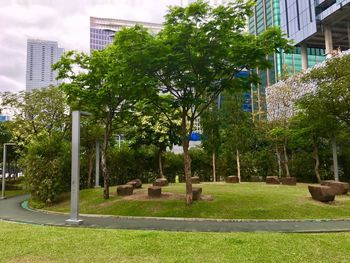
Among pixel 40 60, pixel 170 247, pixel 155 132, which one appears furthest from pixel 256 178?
pixel 40 60

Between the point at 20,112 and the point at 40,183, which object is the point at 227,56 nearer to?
the point at 40,183

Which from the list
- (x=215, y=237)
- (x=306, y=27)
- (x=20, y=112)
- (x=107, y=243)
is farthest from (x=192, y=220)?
(x=306, y=27)

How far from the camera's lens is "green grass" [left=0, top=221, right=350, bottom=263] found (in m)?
5.72

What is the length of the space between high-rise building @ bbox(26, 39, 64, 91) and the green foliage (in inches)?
1158

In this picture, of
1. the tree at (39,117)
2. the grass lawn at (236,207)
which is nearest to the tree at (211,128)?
the grass lawn at (236,207)

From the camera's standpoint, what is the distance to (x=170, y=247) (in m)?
6.43

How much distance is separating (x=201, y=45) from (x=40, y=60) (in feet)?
136

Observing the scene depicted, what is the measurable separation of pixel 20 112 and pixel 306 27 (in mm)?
37519

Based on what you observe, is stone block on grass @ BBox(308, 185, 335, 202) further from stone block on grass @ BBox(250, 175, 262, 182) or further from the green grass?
stone block on grass @ BBox(250, 175, 262, 182)

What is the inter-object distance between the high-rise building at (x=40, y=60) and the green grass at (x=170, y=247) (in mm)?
39457

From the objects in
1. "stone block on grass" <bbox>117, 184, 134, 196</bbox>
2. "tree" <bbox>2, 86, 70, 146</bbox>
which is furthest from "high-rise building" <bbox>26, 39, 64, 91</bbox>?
"stone block on grass" <bbox>117, 184, 134, 196</bbox>

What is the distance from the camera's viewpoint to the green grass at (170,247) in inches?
225

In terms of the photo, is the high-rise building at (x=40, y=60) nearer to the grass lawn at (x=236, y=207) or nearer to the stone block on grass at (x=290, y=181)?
the grass lawn at (x=236, y=207)

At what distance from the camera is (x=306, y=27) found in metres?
42.8
